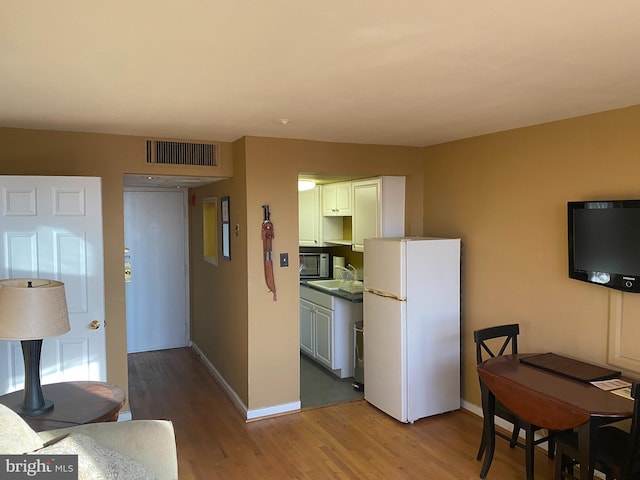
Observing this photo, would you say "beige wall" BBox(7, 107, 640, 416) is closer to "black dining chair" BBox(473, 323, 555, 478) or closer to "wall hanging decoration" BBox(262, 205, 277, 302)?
"wall hanging decoration" BBox(262, 205, 277, 302)

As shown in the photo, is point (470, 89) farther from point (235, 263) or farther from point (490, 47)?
point (235, 263)

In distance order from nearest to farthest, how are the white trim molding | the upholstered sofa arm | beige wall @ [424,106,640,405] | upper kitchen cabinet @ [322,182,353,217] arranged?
the upholstered sofa arm → the white trim molding → beige wall @ [424,106,640,405] → upper kitchen cabinet @ [322,182,353,217]

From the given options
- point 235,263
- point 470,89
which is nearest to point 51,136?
point 235,263

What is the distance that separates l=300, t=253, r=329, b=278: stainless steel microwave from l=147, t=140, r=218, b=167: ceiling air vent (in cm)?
209

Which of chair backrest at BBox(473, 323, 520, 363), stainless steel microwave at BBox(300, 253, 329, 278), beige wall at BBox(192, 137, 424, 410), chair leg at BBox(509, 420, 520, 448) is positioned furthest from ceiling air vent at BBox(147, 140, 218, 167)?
chair leg at BBox(509, 420, 520, 448)

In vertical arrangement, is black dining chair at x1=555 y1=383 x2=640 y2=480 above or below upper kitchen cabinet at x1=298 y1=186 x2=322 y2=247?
below

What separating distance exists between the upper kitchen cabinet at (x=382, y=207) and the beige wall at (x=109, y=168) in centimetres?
183

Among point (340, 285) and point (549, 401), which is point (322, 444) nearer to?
point (549, 401)

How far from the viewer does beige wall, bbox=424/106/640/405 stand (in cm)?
298

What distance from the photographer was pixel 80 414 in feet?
7.57

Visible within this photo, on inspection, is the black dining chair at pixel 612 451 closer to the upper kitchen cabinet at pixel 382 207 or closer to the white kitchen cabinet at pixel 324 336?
the upper kitchen cabinet at pixel 382 207

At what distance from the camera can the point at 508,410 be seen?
299 centimetres

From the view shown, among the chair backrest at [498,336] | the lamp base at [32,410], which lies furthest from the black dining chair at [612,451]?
the lamp base at [32,410]

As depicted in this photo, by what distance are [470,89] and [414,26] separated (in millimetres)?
921
